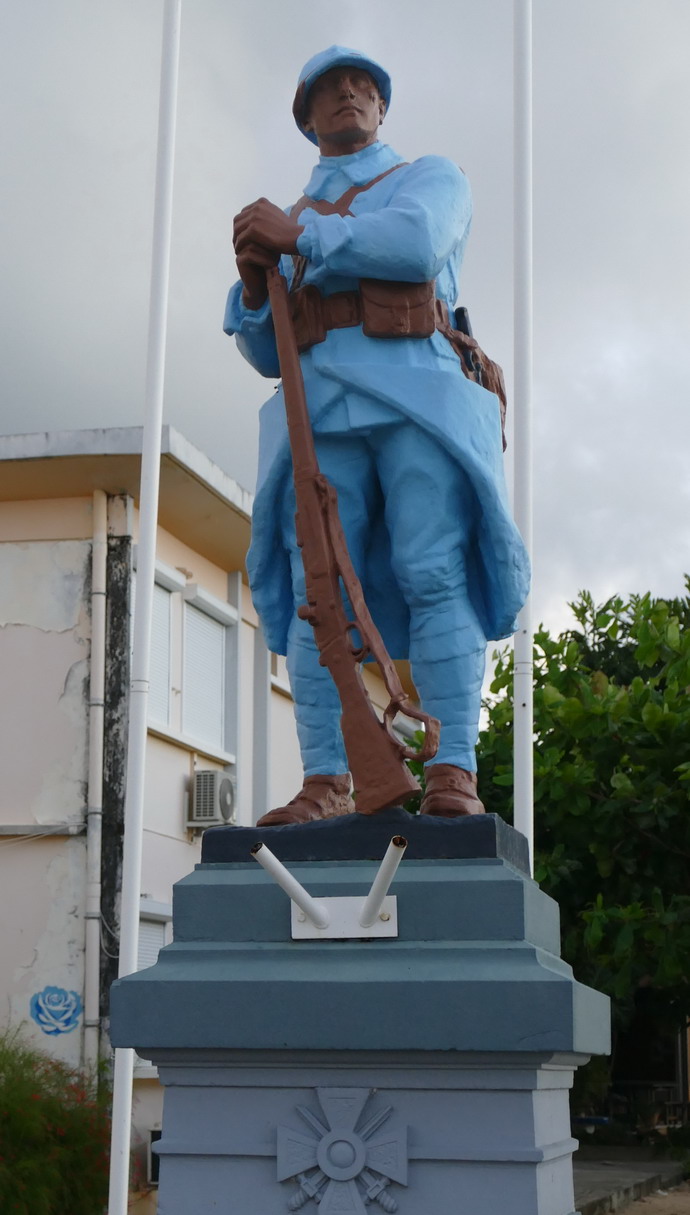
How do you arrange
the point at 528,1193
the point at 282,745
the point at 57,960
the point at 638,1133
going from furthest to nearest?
the point at 282,745, the point at 638,1133, the point at 57,960, the point at 528,1193

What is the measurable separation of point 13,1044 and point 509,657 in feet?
14.7

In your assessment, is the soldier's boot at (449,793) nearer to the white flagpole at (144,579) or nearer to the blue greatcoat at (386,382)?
the blue greatcoat at (386,382)

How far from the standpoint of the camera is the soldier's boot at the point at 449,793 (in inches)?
148

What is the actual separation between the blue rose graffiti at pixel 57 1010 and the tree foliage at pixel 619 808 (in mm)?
3874

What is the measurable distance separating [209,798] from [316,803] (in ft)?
29.0

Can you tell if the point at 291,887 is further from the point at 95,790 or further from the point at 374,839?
the point at 95,790

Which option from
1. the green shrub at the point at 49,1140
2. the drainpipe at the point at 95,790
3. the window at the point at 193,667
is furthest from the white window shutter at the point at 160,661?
the green shrub at the point at 49,1140

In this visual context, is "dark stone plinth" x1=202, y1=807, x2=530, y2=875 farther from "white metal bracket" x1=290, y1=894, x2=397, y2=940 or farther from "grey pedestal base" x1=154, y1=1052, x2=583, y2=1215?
"grey pedestal base" x1=154, y1=1052, x2=583, y2=1215

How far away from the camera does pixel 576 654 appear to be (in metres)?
8.70

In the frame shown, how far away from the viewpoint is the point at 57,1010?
10.7 metres

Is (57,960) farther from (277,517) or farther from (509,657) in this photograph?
(277,517)

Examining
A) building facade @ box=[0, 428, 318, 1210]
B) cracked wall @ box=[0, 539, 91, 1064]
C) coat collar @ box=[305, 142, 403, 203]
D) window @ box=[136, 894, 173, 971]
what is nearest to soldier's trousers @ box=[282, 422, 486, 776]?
coat collar @ box=[305, 142, 403, 203]

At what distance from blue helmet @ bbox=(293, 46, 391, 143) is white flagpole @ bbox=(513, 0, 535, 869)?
7.25ft

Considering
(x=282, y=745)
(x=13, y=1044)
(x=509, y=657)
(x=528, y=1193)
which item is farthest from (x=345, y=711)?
(x=282, y=745)
